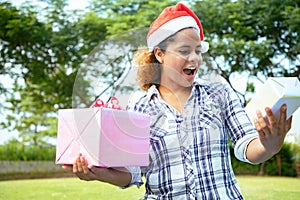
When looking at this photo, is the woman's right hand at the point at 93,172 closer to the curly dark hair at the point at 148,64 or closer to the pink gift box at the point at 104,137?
the pink gift box at the point at 104,137

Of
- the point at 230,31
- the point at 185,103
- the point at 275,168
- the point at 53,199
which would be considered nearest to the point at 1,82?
the point at 53,199

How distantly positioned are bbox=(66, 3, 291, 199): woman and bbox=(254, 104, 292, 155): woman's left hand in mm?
23

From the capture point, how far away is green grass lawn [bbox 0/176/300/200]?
4.08m

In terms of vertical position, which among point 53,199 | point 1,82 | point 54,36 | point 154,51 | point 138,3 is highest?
point 138,3

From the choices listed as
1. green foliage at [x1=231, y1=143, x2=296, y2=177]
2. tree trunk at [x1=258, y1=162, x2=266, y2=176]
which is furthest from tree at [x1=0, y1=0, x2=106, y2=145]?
tree trunk at [x1=258, y1=162, x2=266, y2=176]

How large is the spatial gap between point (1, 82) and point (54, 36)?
0.65 m

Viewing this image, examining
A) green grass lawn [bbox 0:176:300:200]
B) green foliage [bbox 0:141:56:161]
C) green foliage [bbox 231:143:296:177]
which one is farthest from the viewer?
green foliage [bbox 231:143:296:177]

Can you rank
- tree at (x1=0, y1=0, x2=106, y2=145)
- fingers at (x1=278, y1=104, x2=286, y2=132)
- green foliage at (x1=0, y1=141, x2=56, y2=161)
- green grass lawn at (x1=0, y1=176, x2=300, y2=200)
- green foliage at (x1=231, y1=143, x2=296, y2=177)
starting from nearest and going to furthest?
fingers at (x1=278, y1=104, x2=286, y2=132)
green grass lawn at (x1=0, y1=176, x2=300, y2=200)
green foliage at (x1=0, y1=141, x2=56, y2=161)
tree at (x1=0, y1=0, x2=106, y2=145)
green foliage at (x1=231, y1=143, x2=296, y2=177)

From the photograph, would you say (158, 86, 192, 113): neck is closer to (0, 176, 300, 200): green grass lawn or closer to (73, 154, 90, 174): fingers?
(73, 154, 90, 174): fingers

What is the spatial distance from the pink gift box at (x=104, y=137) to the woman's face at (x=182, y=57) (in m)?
0.10

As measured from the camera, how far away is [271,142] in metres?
0.82

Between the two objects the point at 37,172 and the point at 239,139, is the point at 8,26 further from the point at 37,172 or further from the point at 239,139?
the point at 239,139

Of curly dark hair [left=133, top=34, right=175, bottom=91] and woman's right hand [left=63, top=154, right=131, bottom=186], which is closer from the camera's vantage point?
woman's right hand [left=63, top=154, right=131, bottom=186]

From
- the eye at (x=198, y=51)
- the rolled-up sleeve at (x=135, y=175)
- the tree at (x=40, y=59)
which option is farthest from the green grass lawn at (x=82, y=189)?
the eye at (x=198, y=51)
